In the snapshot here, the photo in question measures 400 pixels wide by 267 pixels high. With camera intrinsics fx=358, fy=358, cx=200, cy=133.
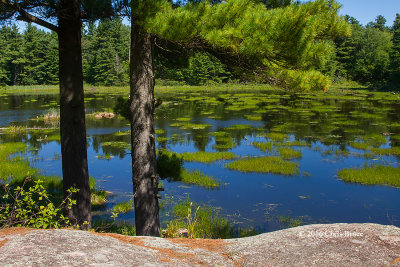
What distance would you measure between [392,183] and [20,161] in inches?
505

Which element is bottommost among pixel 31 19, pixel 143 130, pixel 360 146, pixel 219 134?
pixel 360 146

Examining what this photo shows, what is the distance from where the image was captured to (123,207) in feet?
30.3

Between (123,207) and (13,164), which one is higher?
(13,164)

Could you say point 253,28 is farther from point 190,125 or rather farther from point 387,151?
point 190,125

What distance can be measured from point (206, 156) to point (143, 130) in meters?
8.00

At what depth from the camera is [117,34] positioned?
215 feet

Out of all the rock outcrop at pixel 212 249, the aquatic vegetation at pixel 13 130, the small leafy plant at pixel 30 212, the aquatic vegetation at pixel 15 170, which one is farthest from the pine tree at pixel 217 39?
the aquatic vegetation at pixel 13 130

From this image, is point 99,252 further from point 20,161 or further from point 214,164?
point 20,161

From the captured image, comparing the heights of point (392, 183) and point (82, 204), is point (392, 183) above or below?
below

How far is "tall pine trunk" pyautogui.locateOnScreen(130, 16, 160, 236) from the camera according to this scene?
20.6 ft

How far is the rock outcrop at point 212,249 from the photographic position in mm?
2225

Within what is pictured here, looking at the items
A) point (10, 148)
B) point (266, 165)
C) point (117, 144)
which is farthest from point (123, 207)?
point (10, 148)

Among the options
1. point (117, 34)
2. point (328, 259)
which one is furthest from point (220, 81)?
point (328, 259)

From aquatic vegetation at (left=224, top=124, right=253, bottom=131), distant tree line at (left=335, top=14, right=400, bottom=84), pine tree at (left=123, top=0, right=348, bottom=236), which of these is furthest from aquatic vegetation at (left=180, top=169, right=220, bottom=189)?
distant tree line at (left=335, top=14, right=400, bottom=84)
